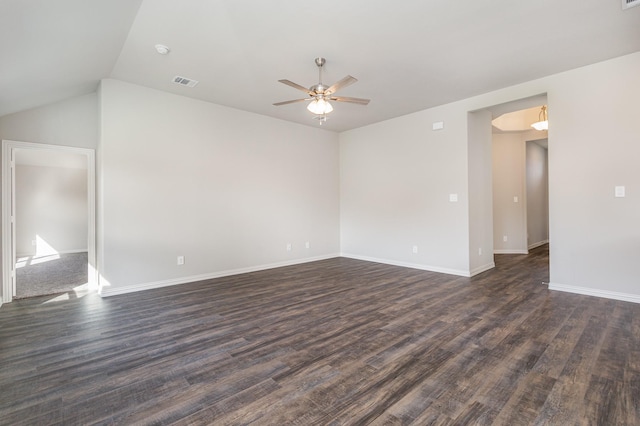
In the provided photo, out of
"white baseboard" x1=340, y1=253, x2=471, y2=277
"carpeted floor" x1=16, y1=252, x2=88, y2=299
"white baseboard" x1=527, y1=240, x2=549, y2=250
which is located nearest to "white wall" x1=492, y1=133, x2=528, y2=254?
"white baseboard" x1=527, y1=240, x2=549, y2=250

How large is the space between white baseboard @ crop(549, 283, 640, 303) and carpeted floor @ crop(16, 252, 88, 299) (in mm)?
6788

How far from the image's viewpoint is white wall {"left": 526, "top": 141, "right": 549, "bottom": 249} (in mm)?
7496

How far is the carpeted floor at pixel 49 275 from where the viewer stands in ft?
13.8

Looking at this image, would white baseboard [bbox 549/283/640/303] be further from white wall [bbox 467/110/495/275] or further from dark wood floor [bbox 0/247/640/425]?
white wall [bbox 467/110/495/275]

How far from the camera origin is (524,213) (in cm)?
696

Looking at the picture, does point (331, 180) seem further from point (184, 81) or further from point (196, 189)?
point (184, 81)

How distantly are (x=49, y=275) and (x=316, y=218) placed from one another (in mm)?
4899

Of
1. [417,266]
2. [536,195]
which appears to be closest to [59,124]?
[417,266]

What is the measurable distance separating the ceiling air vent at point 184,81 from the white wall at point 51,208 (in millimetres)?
6371

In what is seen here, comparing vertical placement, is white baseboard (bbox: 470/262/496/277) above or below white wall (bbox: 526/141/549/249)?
below

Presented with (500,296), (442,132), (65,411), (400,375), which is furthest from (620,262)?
(65,411)

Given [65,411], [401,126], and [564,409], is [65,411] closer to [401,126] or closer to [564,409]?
[564,409]

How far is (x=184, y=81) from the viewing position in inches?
157

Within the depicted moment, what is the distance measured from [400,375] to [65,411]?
2.03 metres
